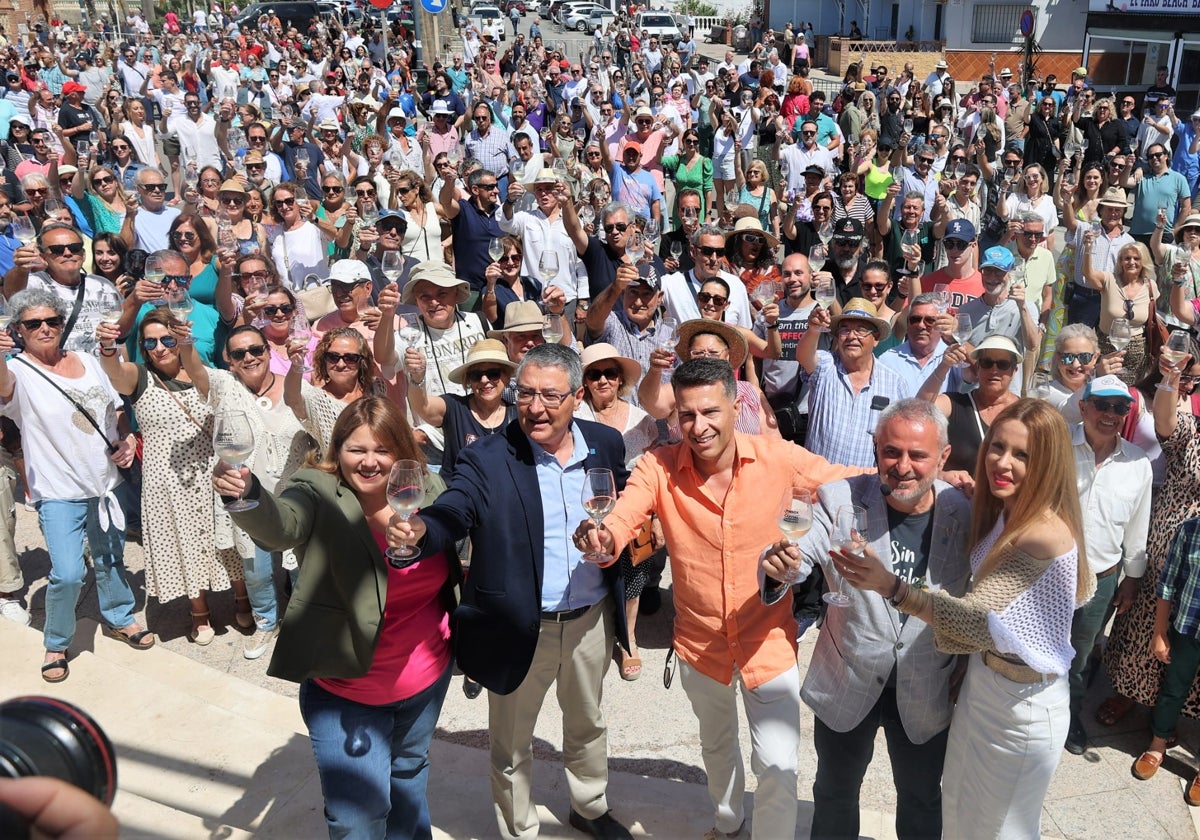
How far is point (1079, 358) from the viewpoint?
A: 480 cm

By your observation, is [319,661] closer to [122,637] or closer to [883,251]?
[122,637]

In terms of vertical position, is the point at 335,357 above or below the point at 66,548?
above

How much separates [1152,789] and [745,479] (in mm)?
2585

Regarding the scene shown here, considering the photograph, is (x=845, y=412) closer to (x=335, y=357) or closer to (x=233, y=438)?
(x=335, y=357)

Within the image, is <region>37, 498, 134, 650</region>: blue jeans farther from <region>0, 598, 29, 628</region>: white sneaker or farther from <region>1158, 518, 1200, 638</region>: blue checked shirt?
<region>1158, 518, 1200, 638</region>: blue checked shirt

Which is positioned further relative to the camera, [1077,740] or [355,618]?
[1077,740]

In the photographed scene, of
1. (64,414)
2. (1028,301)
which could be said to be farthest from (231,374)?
(1028,301)

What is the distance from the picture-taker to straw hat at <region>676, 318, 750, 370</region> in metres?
4.61

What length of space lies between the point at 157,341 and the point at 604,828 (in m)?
3.25

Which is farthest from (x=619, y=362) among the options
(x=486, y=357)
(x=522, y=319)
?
(x=522, y=319)

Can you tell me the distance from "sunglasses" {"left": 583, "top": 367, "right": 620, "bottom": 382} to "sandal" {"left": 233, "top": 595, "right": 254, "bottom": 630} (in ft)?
8.26

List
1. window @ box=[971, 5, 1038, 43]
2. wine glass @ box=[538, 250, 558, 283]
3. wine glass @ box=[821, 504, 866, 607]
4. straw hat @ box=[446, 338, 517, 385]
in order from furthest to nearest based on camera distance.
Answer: window @ box=[971, 5, 1038, 43], wine glass @ box=[538, 250, 558, 283], straw hat @ box=[446, 338, 517, 385], wine glass @ box=[821, 504, 866, 607]

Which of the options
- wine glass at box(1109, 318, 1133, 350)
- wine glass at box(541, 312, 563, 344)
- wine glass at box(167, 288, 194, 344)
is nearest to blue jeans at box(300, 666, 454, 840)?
wine glass at box(541, 312, 563, 344)

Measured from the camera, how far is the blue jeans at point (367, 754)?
3195 mm
